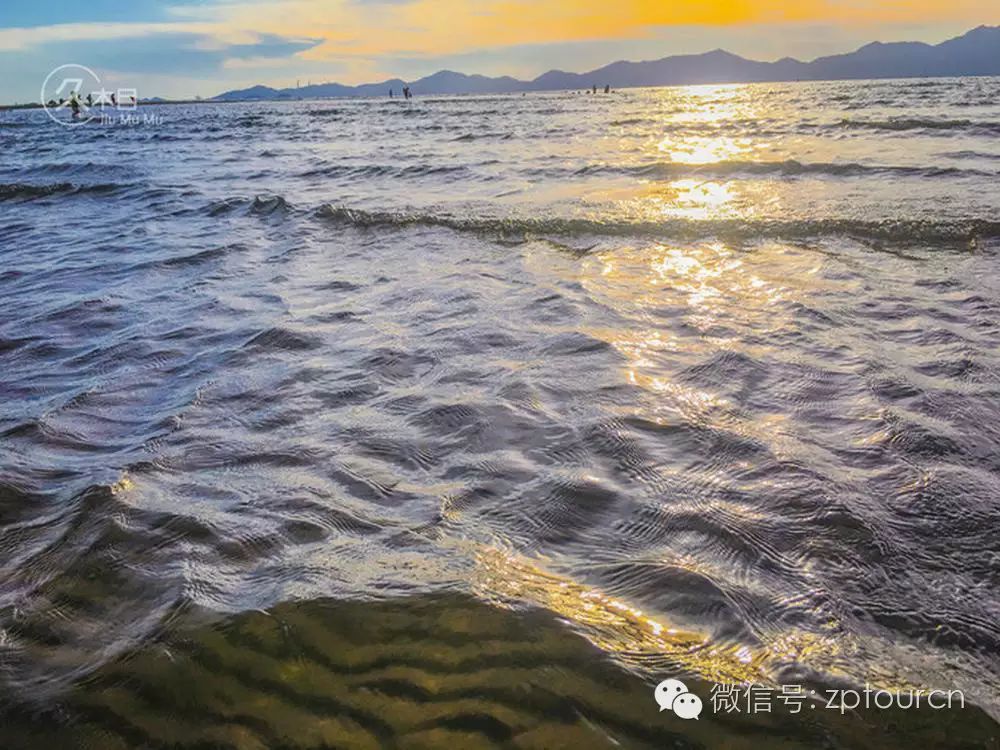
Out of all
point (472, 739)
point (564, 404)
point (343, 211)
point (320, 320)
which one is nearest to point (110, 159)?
point (343, 211)

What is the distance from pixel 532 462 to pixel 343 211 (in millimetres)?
9199

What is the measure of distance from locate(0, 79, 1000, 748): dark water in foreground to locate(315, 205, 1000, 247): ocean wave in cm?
16

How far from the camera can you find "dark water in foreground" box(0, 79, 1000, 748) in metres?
2.06

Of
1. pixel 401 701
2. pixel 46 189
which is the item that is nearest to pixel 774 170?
pixel 401 701

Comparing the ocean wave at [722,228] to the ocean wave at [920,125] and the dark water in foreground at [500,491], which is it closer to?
the dark water in foreground at [500,491]

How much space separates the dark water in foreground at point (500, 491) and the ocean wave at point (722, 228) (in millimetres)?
155

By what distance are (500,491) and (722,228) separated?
748 cm

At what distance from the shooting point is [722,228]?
30.9 ft

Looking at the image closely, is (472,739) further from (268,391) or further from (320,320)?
(320,320)

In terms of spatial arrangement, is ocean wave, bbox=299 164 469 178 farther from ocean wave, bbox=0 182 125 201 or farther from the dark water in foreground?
the dark water in foreground

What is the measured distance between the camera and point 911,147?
16.7 meters

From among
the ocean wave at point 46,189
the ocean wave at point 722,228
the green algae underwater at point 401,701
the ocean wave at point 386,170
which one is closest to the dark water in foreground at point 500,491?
the green algae underwater at point 401,701

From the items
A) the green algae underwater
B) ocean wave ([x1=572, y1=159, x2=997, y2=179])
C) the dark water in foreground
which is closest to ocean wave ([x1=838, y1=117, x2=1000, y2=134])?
ocean wave ([x1=572, y1=159, x2=997, y2=179])

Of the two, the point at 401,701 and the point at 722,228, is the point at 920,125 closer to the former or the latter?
the point at 722,228
